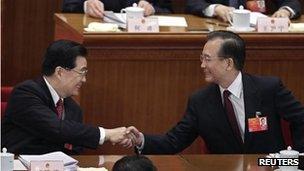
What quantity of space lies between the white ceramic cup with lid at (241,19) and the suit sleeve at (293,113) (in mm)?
872

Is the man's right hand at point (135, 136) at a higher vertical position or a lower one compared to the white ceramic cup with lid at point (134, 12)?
lower

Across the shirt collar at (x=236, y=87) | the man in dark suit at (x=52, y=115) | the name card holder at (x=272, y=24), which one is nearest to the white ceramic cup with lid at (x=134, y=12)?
the name card holder at (x=272, y=24)

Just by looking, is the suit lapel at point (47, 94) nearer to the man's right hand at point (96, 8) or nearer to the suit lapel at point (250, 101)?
the suit lapel at point (250, 101)

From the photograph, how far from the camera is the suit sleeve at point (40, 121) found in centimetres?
406

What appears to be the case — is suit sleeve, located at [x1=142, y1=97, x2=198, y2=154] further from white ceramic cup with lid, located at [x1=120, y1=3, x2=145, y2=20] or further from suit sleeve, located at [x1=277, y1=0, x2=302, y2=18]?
suit sleeve, located at [x1=277, y1=0, x2=302, y2=18]

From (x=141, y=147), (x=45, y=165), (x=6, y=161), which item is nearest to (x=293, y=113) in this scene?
(x=141, y=147)

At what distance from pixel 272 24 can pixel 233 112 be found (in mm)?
967

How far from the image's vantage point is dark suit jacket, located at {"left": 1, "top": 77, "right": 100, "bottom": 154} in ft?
13.3

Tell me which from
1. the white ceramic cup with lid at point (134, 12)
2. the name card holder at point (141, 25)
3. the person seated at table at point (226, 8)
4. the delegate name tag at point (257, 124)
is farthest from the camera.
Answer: the person seated at table at point (226, 8)

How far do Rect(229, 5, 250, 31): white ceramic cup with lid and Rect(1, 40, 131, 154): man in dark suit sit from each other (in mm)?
1161

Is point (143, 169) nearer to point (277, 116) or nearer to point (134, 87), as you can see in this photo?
point (277, 116)

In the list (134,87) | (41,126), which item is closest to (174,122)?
(134,87)

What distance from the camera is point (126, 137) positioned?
13.5 feet

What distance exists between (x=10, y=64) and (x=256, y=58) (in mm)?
2147
